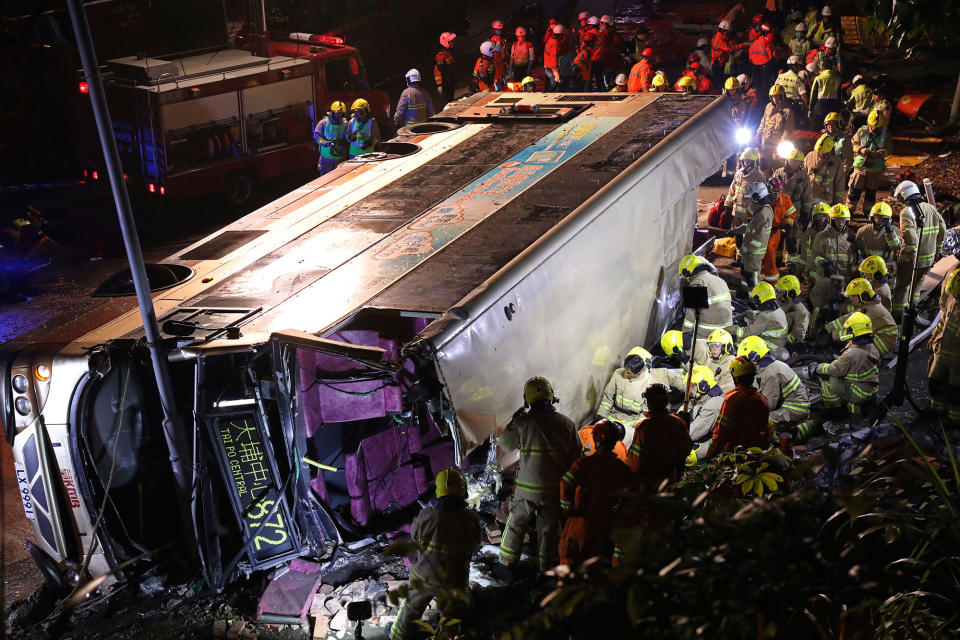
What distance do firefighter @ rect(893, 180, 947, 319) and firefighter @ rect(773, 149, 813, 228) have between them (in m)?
2.03

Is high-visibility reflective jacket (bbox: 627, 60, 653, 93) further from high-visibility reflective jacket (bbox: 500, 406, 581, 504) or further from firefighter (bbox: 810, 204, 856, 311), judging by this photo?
high-visibility reflective jacket (bbox: 500, 406, 581, 504)

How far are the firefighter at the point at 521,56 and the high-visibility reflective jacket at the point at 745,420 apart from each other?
47.8ft

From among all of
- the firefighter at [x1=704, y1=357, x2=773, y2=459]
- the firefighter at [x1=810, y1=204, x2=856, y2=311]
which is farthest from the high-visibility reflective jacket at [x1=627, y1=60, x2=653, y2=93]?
the firefighter at [x1=704, y1=357, x2=773, y2=459]

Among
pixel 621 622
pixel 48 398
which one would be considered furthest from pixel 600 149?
pixel 621 622

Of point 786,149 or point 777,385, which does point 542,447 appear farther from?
point 786,149

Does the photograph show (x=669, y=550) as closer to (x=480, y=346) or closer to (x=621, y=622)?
(x=621, y=622)

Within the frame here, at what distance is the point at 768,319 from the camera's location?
9.59m

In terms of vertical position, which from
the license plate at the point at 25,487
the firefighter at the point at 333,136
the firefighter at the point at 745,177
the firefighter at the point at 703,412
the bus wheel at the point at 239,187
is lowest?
the firefighter at the point at 703,412

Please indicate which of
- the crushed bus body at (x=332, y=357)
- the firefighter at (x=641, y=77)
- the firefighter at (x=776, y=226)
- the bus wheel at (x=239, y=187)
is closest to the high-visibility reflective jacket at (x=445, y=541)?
the crushed bus body at (x=332, y=357)

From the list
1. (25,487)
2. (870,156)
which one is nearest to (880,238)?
(870,156)

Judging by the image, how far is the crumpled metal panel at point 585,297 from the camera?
6.89 metres

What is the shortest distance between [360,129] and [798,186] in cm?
651

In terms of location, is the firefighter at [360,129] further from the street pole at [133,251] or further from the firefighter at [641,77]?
the street pole at [133,251]

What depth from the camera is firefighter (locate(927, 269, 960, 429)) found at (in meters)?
8.65
